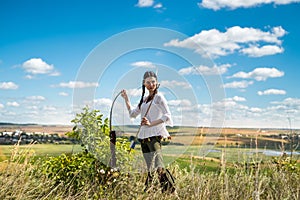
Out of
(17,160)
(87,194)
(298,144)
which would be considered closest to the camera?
(87,194)

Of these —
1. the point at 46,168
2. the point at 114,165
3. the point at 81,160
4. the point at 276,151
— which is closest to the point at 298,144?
the point at 276,151

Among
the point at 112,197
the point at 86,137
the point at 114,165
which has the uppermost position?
the point at 86,137

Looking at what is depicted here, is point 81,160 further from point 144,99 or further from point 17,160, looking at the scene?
point 144,99

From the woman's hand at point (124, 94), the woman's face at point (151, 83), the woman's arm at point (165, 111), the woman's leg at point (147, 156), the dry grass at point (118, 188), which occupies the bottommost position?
the dry grass at point (118, 188)

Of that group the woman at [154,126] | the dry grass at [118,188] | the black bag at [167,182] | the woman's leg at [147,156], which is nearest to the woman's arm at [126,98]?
the woman at [154,126]

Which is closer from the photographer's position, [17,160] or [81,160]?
[17,160]

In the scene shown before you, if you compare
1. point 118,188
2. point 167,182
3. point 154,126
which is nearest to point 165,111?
point 154,126

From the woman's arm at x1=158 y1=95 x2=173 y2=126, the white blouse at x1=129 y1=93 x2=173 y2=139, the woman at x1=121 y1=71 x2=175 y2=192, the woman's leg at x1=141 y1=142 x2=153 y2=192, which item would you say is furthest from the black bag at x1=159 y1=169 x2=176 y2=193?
the woman's arm at x1=158 y1=95 x2=173 y2=126

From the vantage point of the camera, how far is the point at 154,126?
5.45 metres

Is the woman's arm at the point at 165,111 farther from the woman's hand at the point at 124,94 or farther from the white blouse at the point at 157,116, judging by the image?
the woman's hand at the point at 124,94

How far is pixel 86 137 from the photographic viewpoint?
18.6ft

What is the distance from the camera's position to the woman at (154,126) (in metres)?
5.41

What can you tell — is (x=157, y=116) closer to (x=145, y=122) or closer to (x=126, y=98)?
(x=145, y=122)

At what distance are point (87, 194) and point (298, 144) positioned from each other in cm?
367
